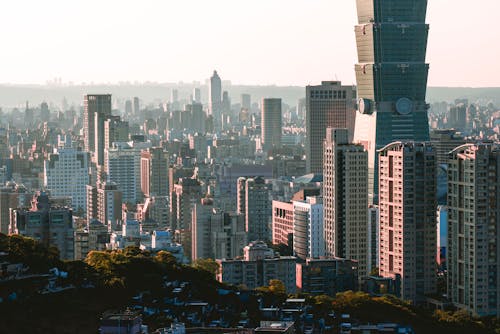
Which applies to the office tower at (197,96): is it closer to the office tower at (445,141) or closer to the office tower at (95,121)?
the office tower at (95,121)

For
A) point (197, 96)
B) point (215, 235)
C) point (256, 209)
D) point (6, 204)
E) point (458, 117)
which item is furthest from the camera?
point (197, 96)

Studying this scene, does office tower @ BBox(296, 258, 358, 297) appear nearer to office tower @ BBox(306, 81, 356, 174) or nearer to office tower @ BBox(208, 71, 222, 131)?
office tower @ BBox(306, 81, 356, 174)

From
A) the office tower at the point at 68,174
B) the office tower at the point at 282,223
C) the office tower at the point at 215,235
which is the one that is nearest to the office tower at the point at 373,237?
the office tower at the point at 215,235

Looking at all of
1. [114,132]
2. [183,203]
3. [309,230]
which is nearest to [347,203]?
[309,230]

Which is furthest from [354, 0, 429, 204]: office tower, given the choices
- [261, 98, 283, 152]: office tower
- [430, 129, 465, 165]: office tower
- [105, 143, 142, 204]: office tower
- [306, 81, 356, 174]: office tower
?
[261, 98, 283, 152]: office tower

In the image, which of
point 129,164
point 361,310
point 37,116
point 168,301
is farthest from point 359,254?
point 37,116

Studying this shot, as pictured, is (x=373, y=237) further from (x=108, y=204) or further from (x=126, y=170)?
(x=126, y=170)
